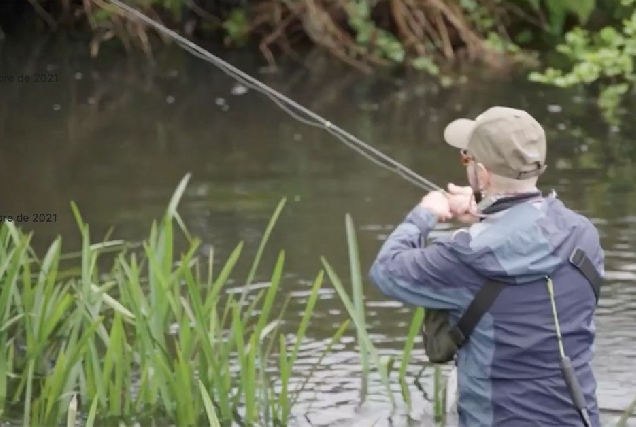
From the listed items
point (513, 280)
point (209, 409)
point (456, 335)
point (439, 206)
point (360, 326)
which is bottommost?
point (209, 409)

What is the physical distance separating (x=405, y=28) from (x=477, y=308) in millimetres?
9912

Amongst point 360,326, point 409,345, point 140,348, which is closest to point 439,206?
point 360,326

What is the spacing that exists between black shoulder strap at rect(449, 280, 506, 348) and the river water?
64.1 inches

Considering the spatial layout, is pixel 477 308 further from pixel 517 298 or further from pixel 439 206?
pixel 439 206

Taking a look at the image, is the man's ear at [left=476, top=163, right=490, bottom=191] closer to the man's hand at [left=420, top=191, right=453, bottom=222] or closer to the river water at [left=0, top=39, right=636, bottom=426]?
the man's hand at [left=420, top=191, right=453, bottom=222]

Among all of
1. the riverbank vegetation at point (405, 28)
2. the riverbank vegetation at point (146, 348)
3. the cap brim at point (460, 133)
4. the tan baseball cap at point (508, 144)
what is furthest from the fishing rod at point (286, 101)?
the riverbank vegetation at point (405, 28)

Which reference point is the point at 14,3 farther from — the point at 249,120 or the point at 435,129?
the point at 435,129

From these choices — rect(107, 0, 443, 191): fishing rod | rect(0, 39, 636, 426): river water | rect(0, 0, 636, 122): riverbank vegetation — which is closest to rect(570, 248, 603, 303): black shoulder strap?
rect(107, 0, 443, 191): fishing rod

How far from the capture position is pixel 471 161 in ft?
10.1

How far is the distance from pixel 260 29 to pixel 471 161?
1084cm

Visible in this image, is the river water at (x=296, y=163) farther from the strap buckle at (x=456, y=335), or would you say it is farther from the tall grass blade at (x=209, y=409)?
the strap buckle at (x=456, y=335)

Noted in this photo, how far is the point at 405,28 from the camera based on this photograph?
41.6 feet

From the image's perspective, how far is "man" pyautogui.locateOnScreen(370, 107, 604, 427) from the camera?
295cm

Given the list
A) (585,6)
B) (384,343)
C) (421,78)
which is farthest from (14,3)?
(384,343)
